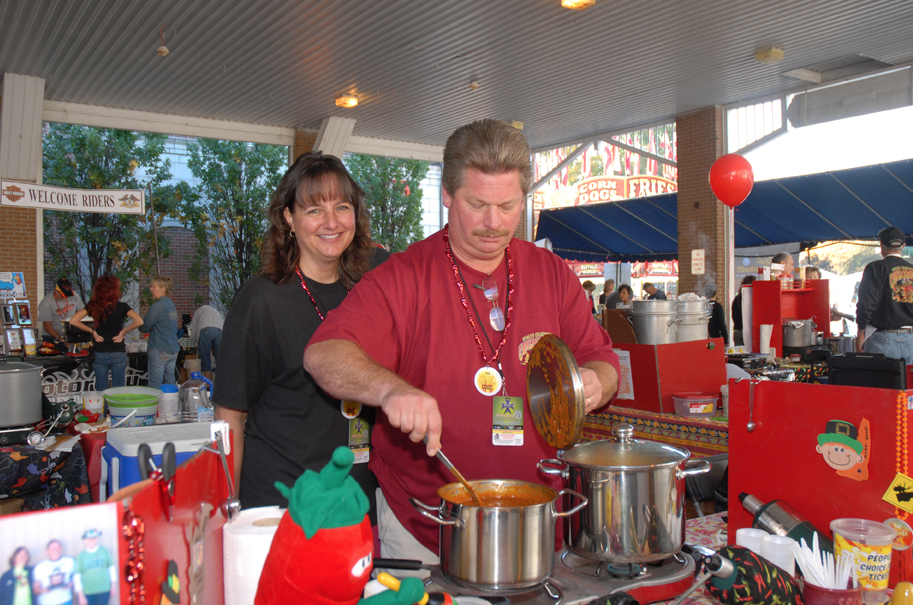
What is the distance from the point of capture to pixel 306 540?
2.43 feet

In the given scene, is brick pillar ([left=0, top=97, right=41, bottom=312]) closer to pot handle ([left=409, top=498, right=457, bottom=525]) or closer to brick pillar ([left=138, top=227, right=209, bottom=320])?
brick pillar ([left=138, top=227, right=209, bottom=320])

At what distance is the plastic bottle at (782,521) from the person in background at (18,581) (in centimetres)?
140

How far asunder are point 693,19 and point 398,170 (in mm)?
12906

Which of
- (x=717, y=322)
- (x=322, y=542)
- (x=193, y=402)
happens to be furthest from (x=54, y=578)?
(x=717, y=322)

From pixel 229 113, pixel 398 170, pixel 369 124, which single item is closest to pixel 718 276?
pixel 369 124

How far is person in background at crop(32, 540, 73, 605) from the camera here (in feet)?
1.95

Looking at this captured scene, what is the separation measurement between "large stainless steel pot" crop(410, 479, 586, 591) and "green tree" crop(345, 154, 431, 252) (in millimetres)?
17098

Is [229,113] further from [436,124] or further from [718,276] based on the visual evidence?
[718,276]

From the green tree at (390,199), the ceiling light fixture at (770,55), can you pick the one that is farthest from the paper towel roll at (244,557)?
the green tree at (390,199)

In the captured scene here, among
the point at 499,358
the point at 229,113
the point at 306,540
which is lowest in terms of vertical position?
the point at 306,540

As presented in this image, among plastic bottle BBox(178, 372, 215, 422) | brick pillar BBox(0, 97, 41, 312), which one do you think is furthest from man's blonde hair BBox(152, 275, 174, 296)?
plastic bottle BBox(178, 372, 215, 422)

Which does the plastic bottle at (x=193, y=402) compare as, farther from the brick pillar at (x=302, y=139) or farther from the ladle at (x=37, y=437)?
the brick pillar at (x=302, y=139)

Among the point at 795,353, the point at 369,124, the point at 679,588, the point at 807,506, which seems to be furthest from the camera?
the point at 369,124

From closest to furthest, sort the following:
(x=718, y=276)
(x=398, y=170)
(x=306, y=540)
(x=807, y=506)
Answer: (x=306, y=540) < (x=807, y=506) < (x=718, y=276) < (x=398, y=170)
